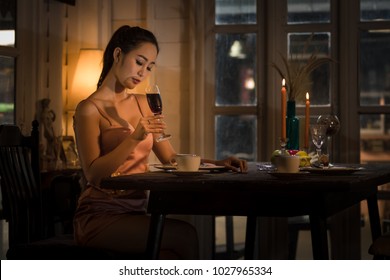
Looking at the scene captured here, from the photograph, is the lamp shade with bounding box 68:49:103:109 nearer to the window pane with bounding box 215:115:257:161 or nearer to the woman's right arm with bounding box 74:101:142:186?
the window pane with bounding box 215:115:257:161

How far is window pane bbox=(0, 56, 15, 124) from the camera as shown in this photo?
402cm

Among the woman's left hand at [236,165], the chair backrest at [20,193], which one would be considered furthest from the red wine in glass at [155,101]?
the chair backrest at [20,193]

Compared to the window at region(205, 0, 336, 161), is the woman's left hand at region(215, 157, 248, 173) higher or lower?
lower

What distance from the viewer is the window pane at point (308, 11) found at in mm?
4422

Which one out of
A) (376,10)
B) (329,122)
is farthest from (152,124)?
(376,10)

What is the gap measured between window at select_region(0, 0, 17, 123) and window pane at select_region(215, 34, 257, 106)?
1.24 meters

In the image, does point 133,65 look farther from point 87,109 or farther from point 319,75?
point 319,75

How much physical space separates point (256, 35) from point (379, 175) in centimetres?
211

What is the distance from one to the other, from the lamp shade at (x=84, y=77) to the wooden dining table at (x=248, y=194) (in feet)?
6.63

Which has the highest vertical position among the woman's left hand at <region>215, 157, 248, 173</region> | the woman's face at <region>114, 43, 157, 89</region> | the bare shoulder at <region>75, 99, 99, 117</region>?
the woman's face at <region>114, 43, 157, 89</region>

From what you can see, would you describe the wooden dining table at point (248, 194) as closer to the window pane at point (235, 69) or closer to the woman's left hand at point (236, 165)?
the woman's left hand at point (236, 165)

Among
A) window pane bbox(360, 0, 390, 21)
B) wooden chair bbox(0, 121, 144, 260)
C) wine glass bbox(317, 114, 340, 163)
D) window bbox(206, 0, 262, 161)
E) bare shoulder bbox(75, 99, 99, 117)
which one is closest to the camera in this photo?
bare shoulder bbox(75, 99, 99, 117)

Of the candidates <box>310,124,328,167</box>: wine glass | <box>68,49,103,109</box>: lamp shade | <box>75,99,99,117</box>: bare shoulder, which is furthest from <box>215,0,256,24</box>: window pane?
<box>75,99,99,117</box>: bare shoulder

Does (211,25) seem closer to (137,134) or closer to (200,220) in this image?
(200,220)
